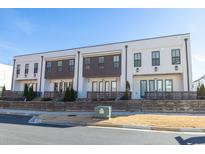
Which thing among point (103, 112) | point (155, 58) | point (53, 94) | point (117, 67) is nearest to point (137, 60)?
point (155, 58)

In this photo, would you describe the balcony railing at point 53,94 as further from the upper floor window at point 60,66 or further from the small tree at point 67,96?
the upper floor window at point 60,66

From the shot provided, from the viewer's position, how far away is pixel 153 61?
67.5ft

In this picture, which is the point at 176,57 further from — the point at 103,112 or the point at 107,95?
the point at 103,112

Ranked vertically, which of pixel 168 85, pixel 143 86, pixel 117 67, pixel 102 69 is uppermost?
pixel 117 67

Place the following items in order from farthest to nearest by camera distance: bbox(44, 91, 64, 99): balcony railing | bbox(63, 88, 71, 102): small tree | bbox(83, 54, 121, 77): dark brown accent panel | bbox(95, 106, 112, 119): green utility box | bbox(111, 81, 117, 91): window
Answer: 1. bbox(44, 91, 64, 99): balcony railing
2. bbox(111, 81, 117, 91): window
3. bbox(83, 54, 121, 77): dark brown accent panel
4. bbox(63, 88, 71, 102): small tree
5. bbox(95, 106, 112, 119): green utility box

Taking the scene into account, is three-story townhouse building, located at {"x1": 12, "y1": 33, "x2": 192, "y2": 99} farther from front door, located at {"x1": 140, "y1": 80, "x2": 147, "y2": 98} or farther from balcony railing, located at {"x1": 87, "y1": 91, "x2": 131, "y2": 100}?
balcony railing, located at {"x1": 87, "y1": 91, "x2": 131, "y2": 100}

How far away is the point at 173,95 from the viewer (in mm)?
18422

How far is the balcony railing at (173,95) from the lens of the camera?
17641 millimetres

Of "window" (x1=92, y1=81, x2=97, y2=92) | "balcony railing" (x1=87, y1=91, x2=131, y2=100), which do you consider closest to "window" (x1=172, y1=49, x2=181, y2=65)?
"balcony railing" (x1=87, y1=91, x2=131, y2=100)

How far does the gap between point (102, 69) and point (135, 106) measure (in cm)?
763

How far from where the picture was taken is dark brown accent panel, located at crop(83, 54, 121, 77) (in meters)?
22.1

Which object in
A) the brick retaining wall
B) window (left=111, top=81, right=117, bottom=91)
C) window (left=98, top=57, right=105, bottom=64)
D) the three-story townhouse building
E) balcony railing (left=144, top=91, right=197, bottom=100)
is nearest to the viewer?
the brick retaining wall

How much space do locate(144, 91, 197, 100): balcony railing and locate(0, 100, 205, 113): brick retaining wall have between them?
2075mm
